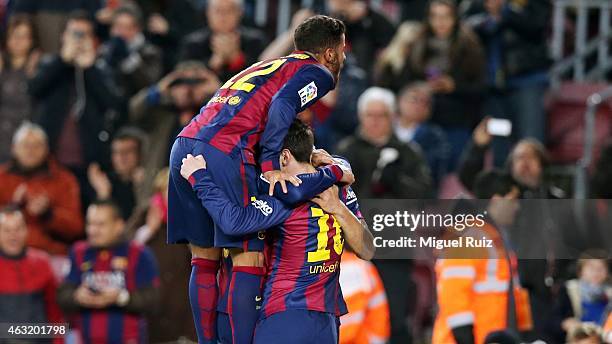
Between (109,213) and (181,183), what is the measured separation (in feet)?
10.2

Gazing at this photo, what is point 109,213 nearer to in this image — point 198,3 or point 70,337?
point 70,337

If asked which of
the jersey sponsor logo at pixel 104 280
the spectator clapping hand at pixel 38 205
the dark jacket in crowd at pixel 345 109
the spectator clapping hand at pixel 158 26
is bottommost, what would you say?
the jersey sponsor logo at pixel 104 280

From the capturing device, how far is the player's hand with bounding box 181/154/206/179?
7.42 m

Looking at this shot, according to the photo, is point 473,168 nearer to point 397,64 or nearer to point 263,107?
point 397,64

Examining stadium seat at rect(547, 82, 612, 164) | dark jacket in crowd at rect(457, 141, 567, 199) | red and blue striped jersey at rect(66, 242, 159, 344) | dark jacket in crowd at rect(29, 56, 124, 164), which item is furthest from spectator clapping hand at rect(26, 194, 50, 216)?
stadium seat at rect(547, 82, 612, 164)

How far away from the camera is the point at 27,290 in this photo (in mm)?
10391

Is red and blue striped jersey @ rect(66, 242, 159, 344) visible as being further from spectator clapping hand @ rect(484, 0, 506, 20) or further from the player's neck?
spectator clapping hand @ rect(484, 0, 506, 20)

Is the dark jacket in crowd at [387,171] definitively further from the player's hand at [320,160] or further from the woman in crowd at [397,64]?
the player's hand at [320,160]

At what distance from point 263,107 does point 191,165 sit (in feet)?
1.75

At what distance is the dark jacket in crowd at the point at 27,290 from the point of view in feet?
33.7

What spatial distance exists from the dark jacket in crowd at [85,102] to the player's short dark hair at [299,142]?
479cm

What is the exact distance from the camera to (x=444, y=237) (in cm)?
890

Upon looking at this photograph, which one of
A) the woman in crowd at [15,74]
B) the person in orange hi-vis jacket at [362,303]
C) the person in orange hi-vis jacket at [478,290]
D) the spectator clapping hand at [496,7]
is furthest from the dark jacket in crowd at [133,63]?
the person in orange hi-vis jacket at [478,290]

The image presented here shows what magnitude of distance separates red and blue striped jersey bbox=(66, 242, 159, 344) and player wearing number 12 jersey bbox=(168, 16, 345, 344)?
8.52ft
